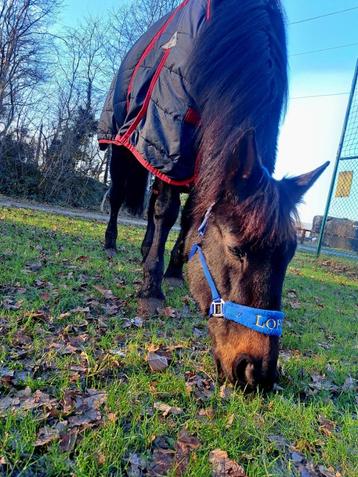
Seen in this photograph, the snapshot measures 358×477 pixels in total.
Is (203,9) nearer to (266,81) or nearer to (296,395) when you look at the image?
(266,81)

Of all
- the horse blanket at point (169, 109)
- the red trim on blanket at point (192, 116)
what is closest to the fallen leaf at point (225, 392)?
the horse blanket at point (169, 109)

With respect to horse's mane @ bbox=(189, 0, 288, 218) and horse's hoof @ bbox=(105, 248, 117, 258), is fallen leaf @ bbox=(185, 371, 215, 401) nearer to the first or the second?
horse's mane @ bbox=(189, 0, 288, 218)

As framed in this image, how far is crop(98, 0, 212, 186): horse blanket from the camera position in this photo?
102 inches

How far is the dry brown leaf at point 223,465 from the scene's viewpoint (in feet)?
4.18

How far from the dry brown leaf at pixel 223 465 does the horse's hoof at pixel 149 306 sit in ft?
4.82

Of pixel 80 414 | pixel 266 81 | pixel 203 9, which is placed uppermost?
pixel 203 9

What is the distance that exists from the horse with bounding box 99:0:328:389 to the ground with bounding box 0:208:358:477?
0.72 ft

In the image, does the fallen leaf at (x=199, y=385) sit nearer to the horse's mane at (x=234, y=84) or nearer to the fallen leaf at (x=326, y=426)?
the fallen leaf at (x=326, y=426)

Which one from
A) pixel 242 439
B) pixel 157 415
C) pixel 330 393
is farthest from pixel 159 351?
pixel 330 393

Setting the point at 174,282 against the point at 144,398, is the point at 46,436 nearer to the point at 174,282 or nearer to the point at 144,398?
the point at 144,398

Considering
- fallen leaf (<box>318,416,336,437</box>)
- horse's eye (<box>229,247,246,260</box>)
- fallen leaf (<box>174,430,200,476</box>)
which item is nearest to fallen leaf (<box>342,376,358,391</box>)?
fallen leaf (<box>318,416,336,437</box>)

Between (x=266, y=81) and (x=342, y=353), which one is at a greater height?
(x=266, y=81)

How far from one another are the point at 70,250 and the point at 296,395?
11.3ft

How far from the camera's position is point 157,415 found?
5.06 feet
